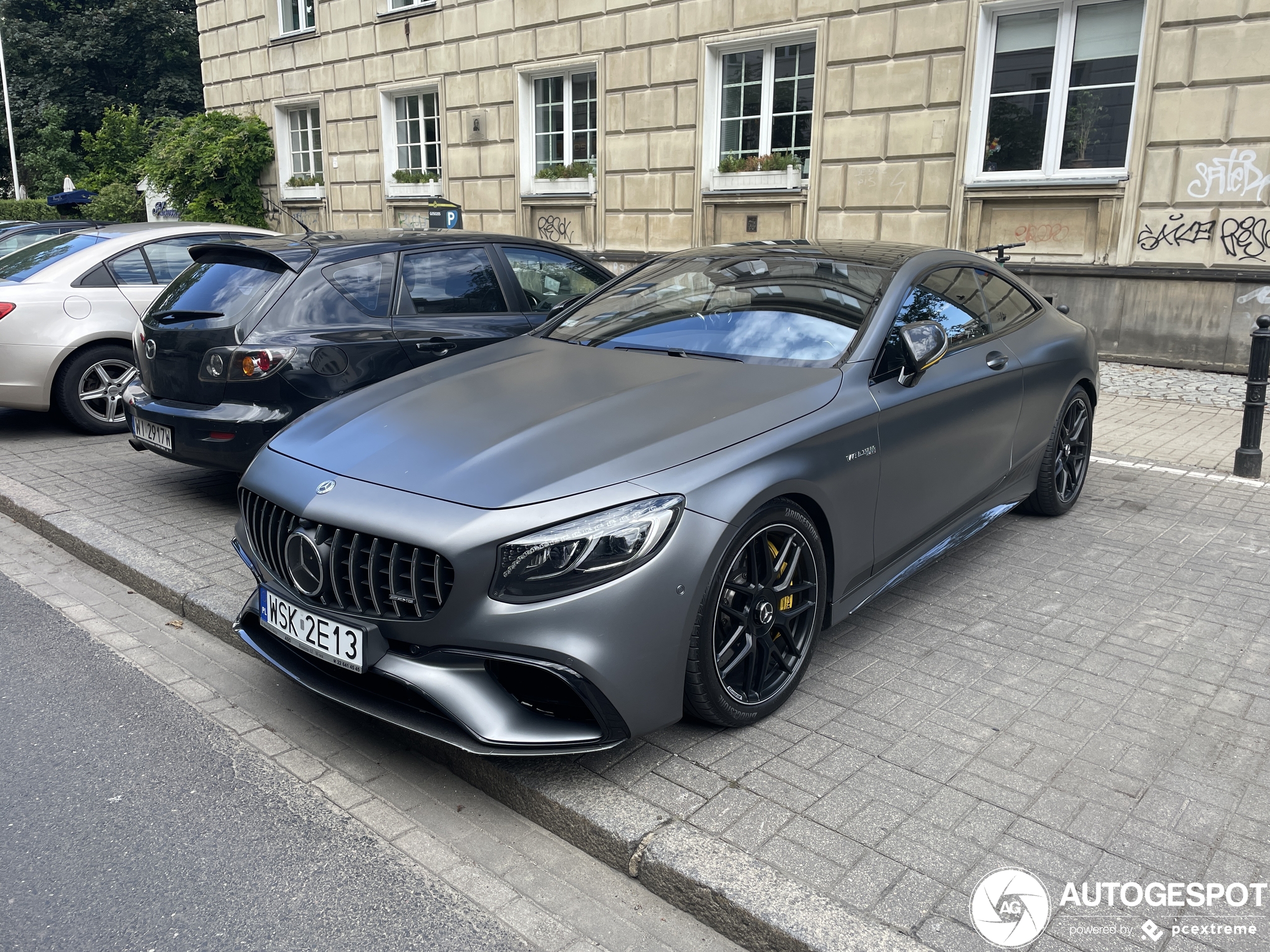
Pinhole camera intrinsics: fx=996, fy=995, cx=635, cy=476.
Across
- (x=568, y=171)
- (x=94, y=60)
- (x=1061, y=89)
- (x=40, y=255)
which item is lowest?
(x=40, y=255)

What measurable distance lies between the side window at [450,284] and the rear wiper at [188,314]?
0.98 meters

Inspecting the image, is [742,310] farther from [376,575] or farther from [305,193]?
[305,193]

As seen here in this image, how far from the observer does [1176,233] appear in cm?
991

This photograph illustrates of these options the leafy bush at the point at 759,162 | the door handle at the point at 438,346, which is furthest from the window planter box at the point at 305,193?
the door handle at the point at 438,346

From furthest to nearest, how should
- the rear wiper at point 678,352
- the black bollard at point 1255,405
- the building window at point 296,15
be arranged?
the building window at point 296,15 < the black bollard at point 1255,405 < the rear wiper at point 678,352

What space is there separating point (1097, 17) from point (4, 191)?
4251cm

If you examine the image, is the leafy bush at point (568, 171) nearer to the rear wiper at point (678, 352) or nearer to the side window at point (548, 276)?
the side window at point (548, 276)

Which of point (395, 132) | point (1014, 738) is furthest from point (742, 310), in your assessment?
point (395, 132)

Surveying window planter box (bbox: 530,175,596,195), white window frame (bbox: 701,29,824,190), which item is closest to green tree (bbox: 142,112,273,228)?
window planter box (bbox: 530,175,596,195)

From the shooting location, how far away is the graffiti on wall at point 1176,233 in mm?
9750

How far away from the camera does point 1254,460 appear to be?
6426 millimetres

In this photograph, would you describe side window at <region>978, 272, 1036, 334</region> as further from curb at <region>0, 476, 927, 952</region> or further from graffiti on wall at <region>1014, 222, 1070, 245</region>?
graffiti on wall at <region>1014, 222, 1070, 245</region>

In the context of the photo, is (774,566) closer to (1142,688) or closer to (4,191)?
(1142,688)

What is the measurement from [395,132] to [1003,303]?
15.5 m
